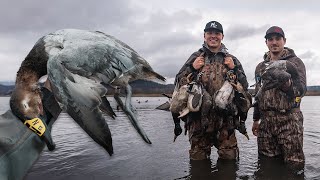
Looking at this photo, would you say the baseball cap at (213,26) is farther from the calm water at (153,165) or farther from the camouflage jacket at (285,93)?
the calm water at (153,165)

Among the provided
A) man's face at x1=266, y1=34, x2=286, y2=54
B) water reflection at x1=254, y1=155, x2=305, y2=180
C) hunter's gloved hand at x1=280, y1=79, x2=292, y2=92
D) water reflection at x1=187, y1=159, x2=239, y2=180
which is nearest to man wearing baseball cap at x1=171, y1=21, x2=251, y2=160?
water reflection at x1=187, y1=159, x2=239, y2=180

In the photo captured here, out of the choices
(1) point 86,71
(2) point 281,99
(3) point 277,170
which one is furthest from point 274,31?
(1) point 86,71

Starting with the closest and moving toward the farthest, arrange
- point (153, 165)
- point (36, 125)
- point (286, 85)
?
1. point (36, 125)
2. point (286, 85)
3. point (153, 165)

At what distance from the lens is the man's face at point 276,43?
745 cm

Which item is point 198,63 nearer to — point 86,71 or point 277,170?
point 277,170

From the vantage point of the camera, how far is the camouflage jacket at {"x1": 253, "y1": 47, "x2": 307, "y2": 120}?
7.19 meters

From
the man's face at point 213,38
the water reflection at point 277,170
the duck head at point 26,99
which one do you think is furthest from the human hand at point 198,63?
the duck head at point 26,99

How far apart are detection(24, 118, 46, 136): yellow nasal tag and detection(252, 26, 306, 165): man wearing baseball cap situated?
16.8ft

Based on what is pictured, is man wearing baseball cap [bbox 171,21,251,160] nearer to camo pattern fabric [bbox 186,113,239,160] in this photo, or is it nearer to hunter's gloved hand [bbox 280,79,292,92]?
camo pattern fabric [bbox 186,113,239,160]

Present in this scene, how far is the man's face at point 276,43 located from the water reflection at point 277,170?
8.11ft

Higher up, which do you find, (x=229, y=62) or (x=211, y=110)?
(x=229, y=62)

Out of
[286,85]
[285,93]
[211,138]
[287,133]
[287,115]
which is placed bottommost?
[211,138]

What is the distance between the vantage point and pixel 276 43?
24.5ft

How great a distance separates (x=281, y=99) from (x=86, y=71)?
582 centimetres
